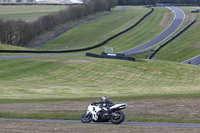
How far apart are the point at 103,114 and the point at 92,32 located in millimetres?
128303

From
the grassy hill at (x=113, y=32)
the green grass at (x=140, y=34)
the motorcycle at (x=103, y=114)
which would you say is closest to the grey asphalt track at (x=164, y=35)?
the green grass at (x=140, y=34)

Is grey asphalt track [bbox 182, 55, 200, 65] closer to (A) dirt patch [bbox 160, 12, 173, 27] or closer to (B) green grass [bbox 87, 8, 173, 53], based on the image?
(B) green grass [bbox 87, 8, 173, 53]

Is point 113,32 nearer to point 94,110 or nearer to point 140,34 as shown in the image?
point 140,34

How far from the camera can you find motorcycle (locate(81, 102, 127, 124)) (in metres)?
18.3

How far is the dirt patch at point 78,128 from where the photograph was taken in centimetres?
1677

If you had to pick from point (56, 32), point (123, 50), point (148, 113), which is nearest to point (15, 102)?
point (148, 113)

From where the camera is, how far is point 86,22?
169 metres

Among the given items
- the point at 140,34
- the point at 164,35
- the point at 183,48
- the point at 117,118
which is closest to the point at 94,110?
the point at 117,118

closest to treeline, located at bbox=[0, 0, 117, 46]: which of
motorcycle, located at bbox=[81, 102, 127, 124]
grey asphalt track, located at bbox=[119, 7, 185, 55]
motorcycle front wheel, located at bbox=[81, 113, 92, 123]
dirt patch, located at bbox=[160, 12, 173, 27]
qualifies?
dirt patch, located at bbox=[160, 12, 173, 27]

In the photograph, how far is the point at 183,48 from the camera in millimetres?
94500

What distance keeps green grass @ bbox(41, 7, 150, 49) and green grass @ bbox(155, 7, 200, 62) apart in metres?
28.5

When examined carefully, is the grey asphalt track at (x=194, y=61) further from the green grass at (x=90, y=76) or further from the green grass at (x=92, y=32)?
the green grass at (x=92, y=32)

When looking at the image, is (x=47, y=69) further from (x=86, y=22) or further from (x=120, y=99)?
(x=86, y=22)

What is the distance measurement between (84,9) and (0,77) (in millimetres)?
134144
